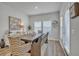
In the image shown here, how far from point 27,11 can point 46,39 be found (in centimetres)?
127

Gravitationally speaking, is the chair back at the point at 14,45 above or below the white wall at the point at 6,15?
below

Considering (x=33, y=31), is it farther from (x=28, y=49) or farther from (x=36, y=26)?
(x=28, y=49)

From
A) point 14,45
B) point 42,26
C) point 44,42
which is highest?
point 42,26

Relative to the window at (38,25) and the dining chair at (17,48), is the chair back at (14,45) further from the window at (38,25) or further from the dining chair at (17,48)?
the window at (38,25)

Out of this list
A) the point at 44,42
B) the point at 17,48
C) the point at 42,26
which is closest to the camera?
the point at 17,48

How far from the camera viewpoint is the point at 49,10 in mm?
3922

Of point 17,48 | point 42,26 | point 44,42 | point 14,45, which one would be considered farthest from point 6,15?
point 17,48

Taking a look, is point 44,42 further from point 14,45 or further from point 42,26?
point 14,45

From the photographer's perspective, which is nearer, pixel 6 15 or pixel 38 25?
pixel 38 25

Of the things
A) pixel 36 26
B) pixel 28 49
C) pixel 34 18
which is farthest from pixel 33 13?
pixel 28 49

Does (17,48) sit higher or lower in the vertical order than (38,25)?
lower

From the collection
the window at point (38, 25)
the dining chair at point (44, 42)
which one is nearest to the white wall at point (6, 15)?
the window at point (38, 25)

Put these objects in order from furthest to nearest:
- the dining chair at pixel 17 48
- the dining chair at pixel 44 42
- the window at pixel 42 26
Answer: the dining chair at pixel 44 42, the window at pixel 42 26, the dining chair at pixel 17 48

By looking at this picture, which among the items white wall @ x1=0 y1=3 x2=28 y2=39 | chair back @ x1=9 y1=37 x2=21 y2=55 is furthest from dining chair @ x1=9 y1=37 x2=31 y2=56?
white wall @ x1=0 y1=3 x2=28 y2=39
